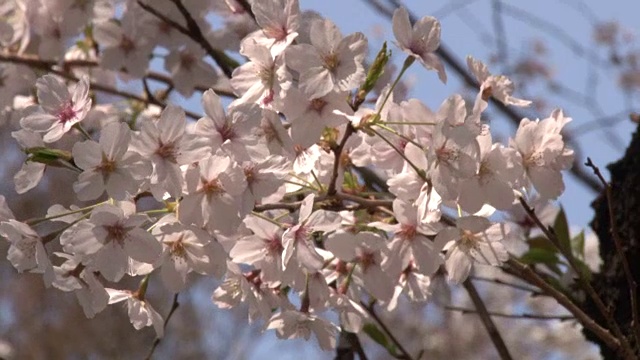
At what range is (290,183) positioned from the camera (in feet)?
3.00

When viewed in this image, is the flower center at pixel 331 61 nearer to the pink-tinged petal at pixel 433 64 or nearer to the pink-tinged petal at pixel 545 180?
the pink-tinged petal at pixel 433 64

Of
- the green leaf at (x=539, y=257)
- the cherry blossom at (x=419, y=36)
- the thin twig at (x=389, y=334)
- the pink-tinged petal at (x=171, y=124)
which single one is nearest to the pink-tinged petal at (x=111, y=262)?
the pink-tinged petal at (x=171, y=124)

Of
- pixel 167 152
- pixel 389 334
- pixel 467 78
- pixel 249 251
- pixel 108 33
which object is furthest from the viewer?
pixel 467 78

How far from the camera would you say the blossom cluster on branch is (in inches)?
31.8

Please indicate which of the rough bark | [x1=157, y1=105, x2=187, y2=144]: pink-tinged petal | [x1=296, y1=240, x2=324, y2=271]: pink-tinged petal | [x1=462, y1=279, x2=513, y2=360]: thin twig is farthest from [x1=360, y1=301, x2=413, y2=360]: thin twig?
[x1=157, y1=105, x2=187, y2=144]: pink-tinged petal

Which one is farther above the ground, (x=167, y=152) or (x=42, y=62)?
(x=167, y=152)

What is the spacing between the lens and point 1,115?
1345 mm

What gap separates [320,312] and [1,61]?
29.1 inches

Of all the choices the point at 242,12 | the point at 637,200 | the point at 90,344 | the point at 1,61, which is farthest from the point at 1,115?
the point at 90,344

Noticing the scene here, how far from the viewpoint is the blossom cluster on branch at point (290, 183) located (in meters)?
0.81

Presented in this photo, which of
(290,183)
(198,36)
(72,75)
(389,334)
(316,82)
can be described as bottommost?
(72,75)

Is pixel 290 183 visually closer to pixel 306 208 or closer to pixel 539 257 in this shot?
pixel 306 208

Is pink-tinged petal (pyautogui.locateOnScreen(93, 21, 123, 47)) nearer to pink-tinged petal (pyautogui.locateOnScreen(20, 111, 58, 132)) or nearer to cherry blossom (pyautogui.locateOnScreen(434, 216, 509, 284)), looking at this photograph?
pink-tinged petal (pyautogui.locateOnScreen(20, 111, 58, 132))

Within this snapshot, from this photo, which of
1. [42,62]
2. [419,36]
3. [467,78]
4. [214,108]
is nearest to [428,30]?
[419,36]
